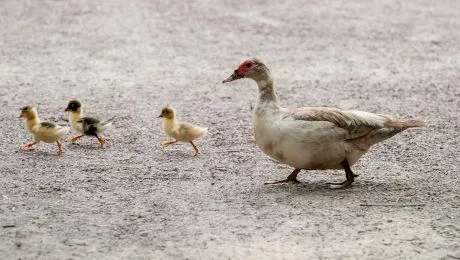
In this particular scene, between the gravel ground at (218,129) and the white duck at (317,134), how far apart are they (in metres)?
0.24

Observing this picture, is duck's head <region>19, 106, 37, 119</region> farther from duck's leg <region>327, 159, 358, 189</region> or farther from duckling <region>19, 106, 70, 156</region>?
duck's leg <region>327, 159, 358, 189</region>

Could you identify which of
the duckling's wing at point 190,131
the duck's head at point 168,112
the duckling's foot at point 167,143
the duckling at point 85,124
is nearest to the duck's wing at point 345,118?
the duckling's wing at point 190,131

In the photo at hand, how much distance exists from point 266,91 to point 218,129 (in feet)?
5.65

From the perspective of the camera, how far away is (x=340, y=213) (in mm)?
5984

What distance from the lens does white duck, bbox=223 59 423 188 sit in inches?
249

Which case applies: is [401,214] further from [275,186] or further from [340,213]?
[275,186]

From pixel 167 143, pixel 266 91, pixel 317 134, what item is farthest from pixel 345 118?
pixel 167 143

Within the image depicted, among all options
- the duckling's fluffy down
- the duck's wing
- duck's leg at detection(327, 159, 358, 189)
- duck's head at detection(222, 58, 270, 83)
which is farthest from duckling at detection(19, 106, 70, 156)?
duck's leg at detection(327, 159, 358, 189)

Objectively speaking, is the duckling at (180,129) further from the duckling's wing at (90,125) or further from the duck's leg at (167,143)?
the duckling's wing at (90,125)

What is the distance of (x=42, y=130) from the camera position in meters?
7.48

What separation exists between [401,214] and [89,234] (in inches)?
80.3

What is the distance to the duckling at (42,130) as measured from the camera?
7.49 m

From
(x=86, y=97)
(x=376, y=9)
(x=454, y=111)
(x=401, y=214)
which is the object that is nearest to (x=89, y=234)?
(x=401, y=214)

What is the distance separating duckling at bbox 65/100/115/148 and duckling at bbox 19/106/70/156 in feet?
0.76
